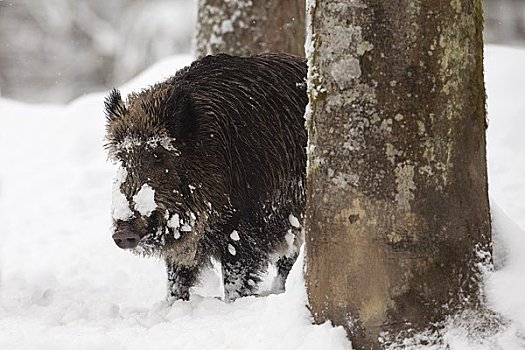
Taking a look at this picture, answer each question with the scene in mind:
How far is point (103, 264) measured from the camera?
24.0 feet

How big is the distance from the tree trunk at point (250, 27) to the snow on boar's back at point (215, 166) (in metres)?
2.52

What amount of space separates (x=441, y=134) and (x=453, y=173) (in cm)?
15

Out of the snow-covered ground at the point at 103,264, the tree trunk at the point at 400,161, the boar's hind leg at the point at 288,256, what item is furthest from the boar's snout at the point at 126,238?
the tree trunk at the point at 400,161

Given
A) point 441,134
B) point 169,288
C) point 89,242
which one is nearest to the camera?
point 441,134

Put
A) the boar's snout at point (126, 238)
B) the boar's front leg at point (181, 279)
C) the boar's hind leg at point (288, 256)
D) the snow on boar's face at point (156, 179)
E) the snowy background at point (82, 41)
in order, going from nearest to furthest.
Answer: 1. the boar's snout at point (126, 238)
2. the snow on boar's face at point (156, 179)
3. the boar's front leg at point (181, 279)
4. the boar's hind leg at point (288, 256)
5. the snowy background at point (82, 41)

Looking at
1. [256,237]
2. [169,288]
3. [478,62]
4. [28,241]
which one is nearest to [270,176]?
[256,237]

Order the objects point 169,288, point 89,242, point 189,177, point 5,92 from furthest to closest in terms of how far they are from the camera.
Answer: point 5,92
point 89,242
point 169,288
point 189,177

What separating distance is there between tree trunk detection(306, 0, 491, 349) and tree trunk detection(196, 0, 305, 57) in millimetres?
4808

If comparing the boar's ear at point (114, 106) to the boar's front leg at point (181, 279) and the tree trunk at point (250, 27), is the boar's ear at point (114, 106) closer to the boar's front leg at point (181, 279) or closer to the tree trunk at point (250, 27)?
the boar's front leg at point (181, 279)

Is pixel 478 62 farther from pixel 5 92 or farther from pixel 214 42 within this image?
pixel 5 92

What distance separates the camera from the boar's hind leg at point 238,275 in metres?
5.50

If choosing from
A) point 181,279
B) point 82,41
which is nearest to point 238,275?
point 181,279

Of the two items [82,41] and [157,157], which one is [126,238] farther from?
[82,41]

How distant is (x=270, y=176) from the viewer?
552cm
